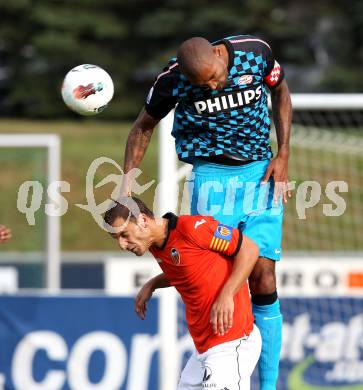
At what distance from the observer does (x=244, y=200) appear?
583cm

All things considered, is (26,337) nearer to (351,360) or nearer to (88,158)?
(351,360)

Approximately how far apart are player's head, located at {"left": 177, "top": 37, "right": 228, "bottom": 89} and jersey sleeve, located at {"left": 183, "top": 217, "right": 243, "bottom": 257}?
0.74 meters

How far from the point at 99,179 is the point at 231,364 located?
1409 centimetres

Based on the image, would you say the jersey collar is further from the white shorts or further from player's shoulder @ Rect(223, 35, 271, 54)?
player's shoulder @ Rect(223, 35, 271, 54)

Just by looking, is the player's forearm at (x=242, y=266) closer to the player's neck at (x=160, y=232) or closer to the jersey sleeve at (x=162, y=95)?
the player's neck at (x=160, y=232)

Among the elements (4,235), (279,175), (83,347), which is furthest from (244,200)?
(83,347)

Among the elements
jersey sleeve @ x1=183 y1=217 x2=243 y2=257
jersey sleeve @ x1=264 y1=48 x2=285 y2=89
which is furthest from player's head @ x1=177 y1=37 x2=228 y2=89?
jersey sleeve @ x1=183 y1=217 x2=243 y2=257

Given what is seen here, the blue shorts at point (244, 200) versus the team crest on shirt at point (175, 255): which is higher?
the blue shorts at point (244, 200)

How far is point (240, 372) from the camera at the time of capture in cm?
543

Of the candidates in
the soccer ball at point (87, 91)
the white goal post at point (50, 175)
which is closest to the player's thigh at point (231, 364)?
the soccer ball at point (87, 91)

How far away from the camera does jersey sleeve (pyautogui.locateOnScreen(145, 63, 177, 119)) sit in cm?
570

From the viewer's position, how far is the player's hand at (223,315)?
5172 mm

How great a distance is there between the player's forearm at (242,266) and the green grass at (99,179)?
4.35m

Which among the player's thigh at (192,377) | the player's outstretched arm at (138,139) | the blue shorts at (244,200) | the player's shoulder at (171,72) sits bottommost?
the player's thigh at (192,377)
